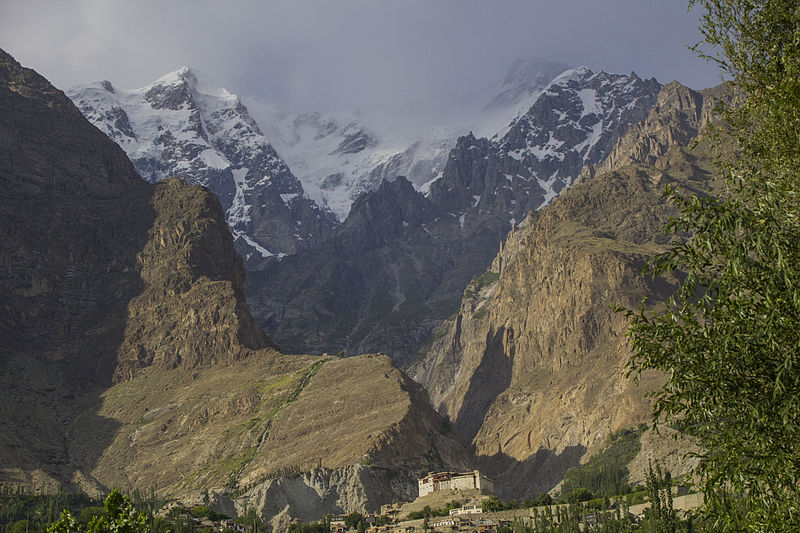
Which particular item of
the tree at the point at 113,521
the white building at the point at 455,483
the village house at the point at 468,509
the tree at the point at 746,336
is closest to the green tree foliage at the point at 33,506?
the village house at the point at 468,509

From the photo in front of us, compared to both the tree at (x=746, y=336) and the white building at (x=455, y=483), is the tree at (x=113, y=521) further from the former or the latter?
the white building at (x=455, y=483)

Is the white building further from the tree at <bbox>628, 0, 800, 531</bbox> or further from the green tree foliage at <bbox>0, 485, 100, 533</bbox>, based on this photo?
the tree at <bbox>628, 0, 800, 531</bbox>

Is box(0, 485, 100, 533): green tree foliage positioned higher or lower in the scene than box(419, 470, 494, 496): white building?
higher

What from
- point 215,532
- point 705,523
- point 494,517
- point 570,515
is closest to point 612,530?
point 570,515

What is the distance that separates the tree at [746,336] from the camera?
2294 cm

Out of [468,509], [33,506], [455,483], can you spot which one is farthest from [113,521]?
[455,483]

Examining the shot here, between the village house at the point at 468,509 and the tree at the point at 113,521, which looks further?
the village house at the point at 468,509

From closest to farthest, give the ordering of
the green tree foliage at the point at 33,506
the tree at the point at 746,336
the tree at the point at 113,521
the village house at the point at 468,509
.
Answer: the tree at the point at 746,336, the tree at the point at 113,521, the green tree foliage at the point at 33,506, the village house at the point at 468,509

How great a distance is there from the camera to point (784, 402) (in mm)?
22938

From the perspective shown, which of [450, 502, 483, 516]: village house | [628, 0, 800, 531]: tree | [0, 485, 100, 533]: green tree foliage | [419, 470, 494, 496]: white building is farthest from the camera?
[419, 470, 494, 496]: white building

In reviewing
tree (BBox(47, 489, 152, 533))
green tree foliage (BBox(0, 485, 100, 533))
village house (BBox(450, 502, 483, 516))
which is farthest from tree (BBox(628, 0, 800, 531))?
village house (BBox(450, 502, 483, 516))

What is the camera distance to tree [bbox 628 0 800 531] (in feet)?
75.3

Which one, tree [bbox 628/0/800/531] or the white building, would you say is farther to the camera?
the white building

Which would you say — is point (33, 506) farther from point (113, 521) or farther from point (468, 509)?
point (113, 521)
